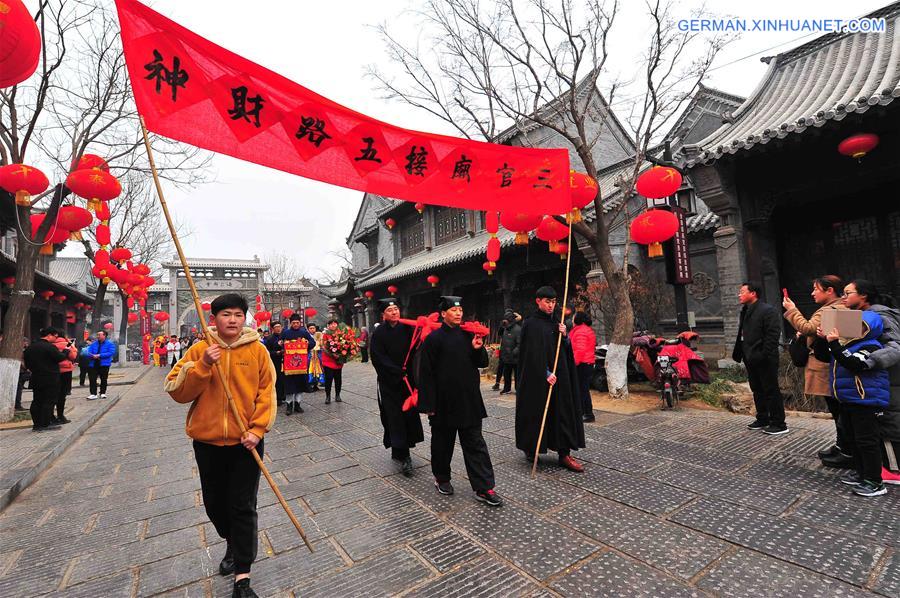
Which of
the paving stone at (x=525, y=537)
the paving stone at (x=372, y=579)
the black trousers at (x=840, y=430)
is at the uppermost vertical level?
the black trousers at (x=840, y=430)

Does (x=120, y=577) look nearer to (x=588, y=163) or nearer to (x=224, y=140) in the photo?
(x=224, y=140)

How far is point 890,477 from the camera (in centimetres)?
355

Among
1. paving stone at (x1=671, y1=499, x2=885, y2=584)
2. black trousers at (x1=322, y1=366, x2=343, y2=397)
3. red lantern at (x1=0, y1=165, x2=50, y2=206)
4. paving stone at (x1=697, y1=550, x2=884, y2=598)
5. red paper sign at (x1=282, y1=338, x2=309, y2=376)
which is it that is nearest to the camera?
paving stone at (x1=697, y1=550, x2=884, y2=598)

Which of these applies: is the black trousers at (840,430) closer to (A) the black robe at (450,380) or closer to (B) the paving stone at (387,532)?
(A) the black robe at (450,380)

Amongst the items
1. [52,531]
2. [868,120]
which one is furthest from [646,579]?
[868,120]

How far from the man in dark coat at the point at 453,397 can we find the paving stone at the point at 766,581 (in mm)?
1612

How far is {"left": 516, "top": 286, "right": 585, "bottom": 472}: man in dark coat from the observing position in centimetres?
437

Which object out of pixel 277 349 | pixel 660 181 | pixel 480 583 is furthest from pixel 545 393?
pixel 277 349

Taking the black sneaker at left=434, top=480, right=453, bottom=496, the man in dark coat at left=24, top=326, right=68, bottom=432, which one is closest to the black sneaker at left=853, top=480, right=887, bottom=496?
the black sneaker at left=434, top=480, right=453, bottom=496

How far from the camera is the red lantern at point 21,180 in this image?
19.1ft

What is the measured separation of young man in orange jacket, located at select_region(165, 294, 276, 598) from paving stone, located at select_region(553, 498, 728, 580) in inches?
85.0

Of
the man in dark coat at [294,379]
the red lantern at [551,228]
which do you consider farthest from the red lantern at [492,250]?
the man in dark coat at [294,379]

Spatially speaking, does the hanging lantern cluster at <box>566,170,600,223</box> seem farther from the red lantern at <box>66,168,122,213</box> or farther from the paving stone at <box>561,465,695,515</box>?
the red lantern at <box>66,168,122,213</box>

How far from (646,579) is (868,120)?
7527 millimetres
